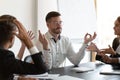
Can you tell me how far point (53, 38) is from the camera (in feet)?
9.17

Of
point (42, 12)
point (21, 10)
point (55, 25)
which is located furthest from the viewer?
point (42, 12)

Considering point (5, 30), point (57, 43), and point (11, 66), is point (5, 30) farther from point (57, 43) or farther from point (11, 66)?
point (57, 43)

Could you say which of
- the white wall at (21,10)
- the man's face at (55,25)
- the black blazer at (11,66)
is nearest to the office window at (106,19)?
the white wall at (21,10)

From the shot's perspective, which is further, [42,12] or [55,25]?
[42,12]

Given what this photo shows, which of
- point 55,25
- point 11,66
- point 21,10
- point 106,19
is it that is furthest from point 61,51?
point 106,19

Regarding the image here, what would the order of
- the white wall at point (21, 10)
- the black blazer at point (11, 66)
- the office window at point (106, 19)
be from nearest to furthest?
the black blazer at point (11, 66), the white wall at point (21, 10), the office window at point (106, 19)

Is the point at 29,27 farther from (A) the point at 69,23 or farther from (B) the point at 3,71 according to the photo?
(B) the point at 3,71

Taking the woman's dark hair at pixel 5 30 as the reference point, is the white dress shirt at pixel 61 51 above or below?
A: below

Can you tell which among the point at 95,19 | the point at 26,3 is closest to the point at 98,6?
the point at 95,19

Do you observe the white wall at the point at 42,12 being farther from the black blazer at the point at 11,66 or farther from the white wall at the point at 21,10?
the black blazer at the point at 11,66

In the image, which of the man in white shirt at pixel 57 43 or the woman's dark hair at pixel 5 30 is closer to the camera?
the woman's dark hair at pixel 5 30

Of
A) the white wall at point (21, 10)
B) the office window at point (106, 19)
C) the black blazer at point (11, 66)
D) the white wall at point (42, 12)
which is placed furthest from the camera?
the office window at point (106, 19)

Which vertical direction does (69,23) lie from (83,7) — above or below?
below

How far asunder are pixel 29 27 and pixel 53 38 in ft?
3.33
